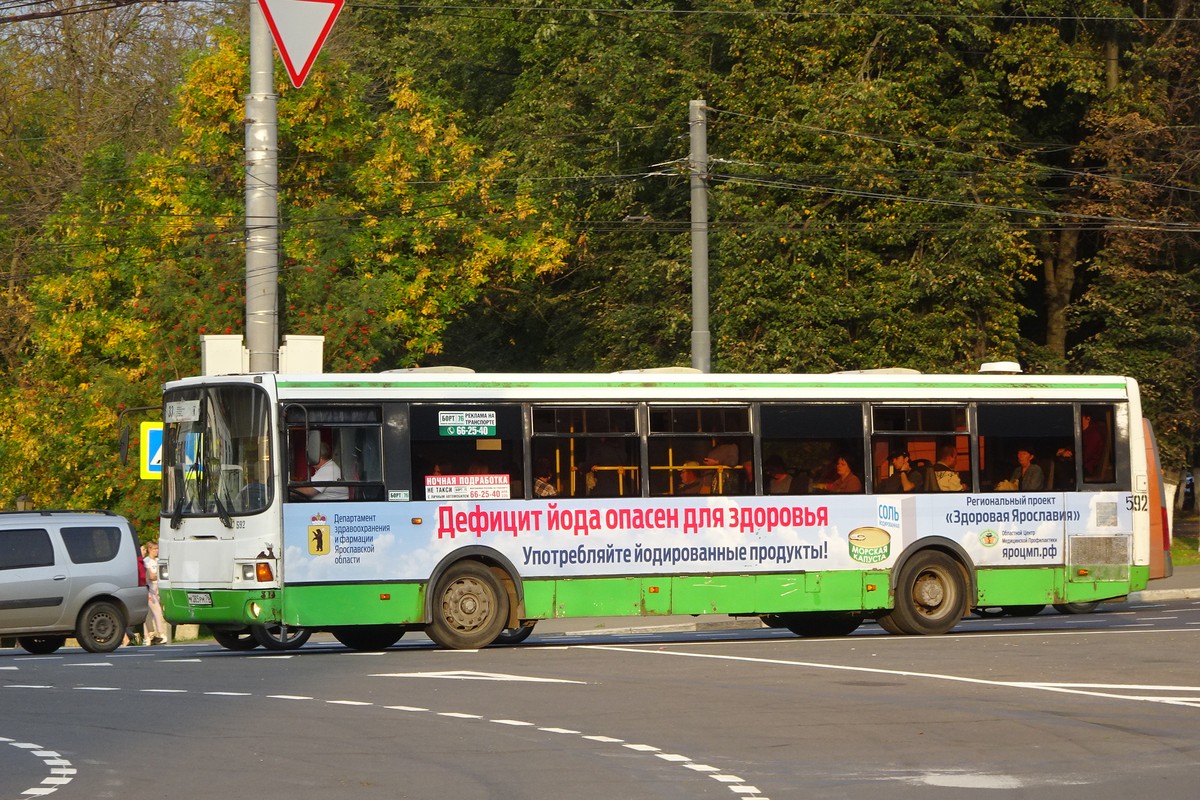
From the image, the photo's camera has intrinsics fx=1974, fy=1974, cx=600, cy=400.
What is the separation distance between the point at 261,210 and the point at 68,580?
5764mm

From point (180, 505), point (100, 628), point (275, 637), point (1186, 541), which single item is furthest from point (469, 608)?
point (1186, 541)

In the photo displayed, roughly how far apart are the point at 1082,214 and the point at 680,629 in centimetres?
1643

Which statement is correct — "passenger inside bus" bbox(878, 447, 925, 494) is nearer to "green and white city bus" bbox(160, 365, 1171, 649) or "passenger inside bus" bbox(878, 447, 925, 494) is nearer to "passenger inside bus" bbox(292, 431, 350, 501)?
"green and white city bus" bbox(160, 365, 1171, 649)

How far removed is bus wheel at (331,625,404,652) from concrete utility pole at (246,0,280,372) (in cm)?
314

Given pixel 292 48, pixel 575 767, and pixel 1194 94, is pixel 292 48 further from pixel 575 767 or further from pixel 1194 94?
pixel 1194 94

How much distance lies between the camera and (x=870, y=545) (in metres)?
20.9

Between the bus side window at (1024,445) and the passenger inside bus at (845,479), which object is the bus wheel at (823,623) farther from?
the bus side window at (1024,445)

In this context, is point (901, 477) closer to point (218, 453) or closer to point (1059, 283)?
point (218, 453)

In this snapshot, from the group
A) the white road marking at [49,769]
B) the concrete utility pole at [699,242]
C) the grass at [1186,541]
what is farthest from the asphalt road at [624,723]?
the grass at [1186,541]

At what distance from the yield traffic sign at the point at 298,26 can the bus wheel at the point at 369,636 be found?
243 inches

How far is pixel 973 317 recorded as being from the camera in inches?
1495

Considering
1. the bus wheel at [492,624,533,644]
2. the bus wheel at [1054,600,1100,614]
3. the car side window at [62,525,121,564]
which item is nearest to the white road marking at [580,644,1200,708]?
the bus wheel at [492,624,533,644]

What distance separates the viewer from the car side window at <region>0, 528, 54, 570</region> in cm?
2431

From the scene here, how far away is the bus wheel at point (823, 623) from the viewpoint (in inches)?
878
